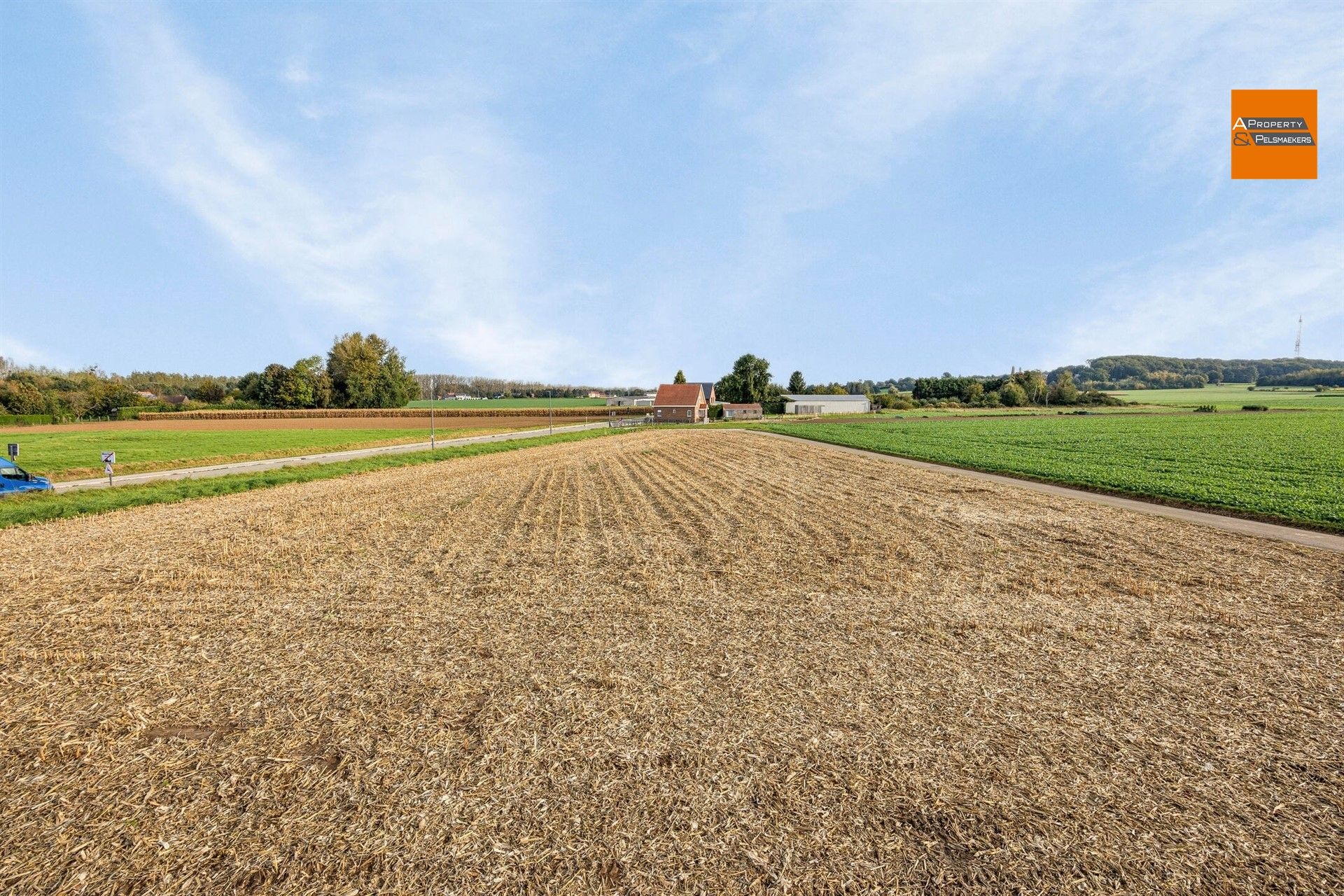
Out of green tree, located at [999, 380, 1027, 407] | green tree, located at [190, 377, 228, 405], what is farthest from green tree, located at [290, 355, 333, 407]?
green tree, located at [999, 380, 1027, 407]

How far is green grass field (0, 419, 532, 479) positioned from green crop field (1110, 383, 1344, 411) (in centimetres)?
12925

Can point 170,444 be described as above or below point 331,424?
below

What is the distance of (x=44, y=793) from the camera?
4980 mm

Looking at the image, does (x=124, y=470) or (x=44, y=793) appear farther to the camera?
(x=124, y=470)

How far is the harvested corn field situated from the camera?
428 centimetres

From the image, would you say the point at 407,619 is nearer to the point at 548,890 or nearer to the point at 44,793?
the point at 44,793

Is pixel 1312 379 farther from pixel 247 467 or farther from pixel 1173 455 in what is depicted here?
pixel 247 467

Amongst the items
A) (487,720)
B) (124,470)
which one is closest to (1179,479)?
(487,720)

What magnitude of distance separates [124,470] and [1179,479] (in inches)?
2054

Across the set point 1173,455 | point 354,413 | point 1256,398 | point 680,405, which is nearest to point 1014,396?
point 1256,398

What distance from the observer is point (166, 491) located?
22.0 metres

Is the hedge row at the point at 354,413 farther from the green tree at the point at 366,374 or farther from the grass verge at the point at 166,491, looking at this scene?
the grass verge at the point at 166,491

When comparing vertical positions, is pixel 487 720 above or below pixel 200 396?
below

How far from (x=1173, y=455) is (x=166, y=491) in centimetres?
4916
